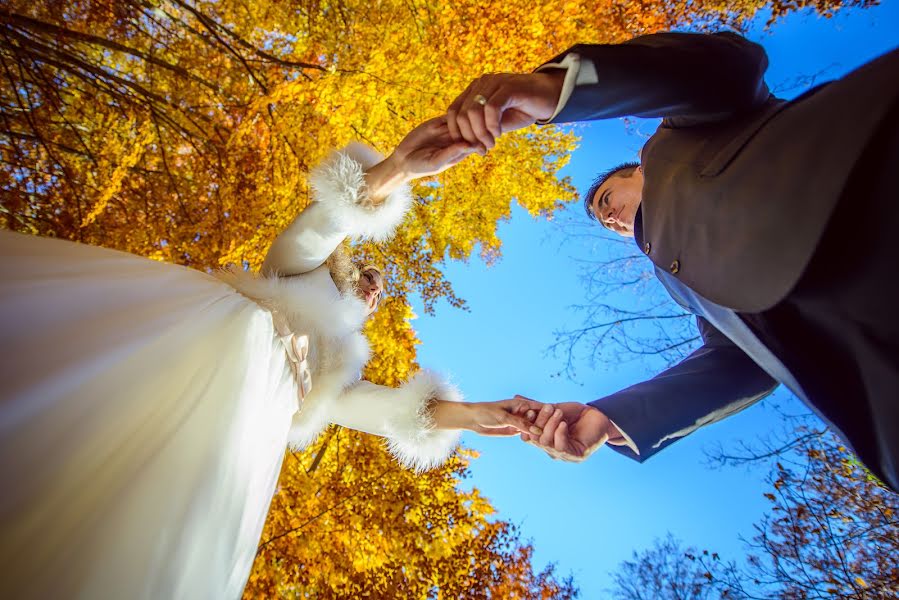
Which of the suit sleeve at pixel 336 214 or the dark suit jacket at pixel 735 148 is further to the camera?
the suit sleeve at pixel 336 214

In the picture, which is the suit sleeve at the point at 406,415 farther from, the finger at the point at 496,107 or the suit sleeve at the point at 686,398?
the finger at the point at 496,107

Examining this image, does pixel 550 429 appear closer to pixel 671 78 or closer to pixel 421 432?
pixel 421 432

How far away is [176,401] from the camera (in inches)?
58.4

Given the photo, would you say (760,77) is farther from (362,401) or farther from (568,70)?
(362,401)

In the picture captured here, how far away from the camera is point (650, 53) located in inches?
46.0

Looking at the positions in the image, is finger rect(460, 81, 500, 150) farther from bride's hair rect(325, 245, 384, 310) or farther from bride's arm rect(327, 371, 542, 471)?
bride's hair rect(325, 245, 384, 310)

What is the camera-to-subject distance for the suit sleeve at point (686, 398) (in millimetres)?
1640

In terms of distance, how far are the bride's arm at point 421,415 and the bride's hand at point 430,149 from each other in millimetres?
1210

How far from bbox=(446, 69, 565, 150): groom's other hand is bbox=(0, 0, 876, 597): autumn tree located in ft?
14.1

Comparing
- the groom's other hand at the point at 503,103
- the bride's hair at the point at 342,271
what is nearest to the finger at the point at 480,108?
the groom's other hand at the point at 503,103

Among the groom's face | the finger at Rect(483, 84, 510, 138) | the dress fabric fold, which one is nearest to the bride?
the dress fabric fold

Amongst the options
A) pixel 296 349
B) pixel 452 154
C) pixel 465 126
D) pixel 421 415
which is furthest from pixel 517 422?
pixel 465 126

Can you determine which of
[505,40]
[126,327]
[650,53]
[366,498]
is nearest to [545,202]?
[505,40]

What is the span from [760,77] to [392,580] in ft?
20.1
